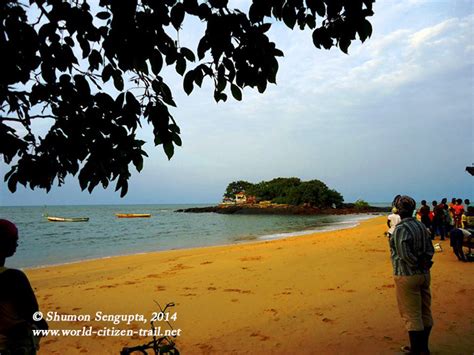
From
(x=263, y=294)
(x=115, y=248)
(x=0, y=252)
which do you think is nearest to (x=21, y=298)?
(x=0, y=252)

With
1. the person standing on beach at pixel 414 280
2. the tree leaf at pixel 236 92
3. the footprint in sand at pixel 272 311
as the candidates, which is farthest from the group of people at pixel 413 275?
the tree leaf at pixel 236 92

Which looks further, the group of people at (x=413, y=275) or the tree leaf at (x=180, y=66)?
the group of people at (x=413, y=275)

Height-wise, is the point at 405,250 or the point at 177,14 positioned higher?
the point at 177,14

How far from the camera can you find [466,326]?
438 centimetres

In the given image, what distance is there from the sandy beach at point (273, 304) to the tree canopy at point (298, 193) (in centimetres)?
6395

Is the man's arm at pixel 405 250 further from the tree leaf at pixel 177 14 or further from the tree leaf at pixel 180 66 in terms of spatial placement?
the tree leaf at pixel 177 14

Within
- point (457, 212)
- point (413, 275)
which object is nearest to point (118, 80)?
point (413, 275)

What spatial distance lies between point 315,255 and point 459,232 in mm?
3832

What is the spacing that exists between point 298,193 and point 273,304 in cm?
7049

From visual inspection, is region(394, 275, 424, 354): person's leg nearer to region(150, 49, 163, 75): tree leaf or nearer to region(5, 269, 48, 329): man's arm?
region(150, 49, 163, 75): tree leaf

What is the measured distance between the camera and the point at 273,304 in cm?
573

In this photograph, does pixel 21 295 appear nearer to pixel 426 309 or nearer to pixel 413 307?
pixel 413 307

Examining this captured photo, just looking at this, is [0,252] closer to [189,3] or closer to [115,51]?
[115,51]

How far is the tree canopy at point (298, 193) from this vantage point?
73.0 metres
